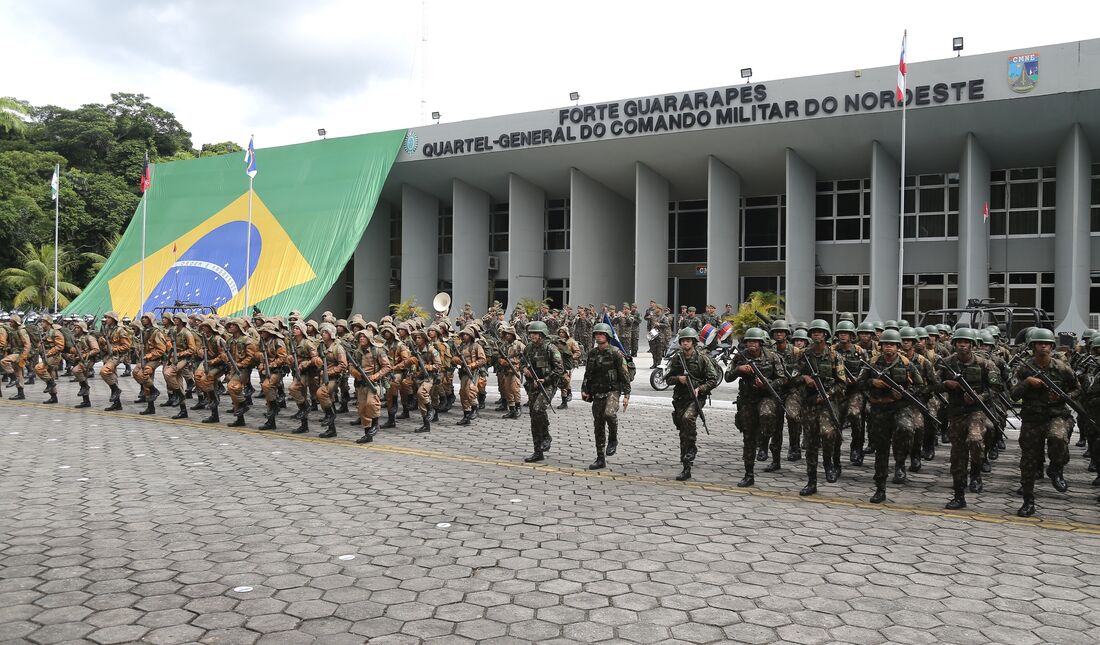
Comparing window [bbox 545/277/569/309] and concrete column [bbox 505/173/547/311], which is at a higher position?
concrete column [bbox 505/173/547/311]

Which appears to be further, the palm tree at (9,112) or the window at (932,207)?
the palm tree at (9,112)

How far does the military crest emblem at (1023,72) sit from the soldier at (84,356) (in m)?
27.5

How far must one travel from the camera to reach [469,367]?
49.0 ft

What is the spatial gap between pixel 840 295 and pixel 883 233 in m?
4.93

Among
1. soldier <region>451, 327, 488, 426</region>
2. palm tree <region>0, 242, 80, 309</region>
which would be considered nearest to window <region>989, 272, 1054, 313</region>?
soldier <region>451, 327, 488, 426</region>

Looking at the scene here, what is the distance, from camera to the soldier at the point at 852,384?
1012 cm

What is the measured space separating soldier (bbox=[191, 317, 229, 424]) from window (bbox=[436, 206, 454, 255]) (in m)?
31.1

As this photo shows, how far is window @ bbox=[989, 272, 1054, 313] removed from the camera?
1216 inches

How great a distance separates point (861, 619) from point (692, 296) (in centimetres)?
3516

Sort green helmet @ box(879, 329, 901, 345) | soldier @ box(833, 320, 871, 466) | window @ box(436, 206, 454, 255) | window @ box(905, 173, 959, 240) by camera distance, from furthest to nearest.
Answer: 1. window @ box(436, 206, 454, 255)
2. window @ box(905, 173, 959, 240)
3. soldier @ box(833, 320, 871, 466)
4. green helmet @ box(879, 329, 901, 345)

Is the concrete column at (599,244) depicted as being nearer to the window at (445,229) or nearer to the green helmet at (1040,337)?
the window at (445,229)

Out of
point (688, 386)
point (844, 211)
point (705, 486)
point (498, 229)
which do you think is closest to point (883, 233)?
point (844, 211)

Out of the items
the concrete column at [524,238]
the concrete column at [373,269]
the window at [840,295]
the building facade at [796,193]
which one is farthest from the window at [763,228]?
the concrete column at [373,269]

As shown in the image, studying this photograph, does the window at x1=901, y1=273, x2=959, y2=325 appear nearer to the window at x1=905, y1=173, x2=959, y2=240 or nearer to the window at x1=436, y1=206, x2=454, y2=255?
the window at x1=905, y1=173, x2=959, y2=240
